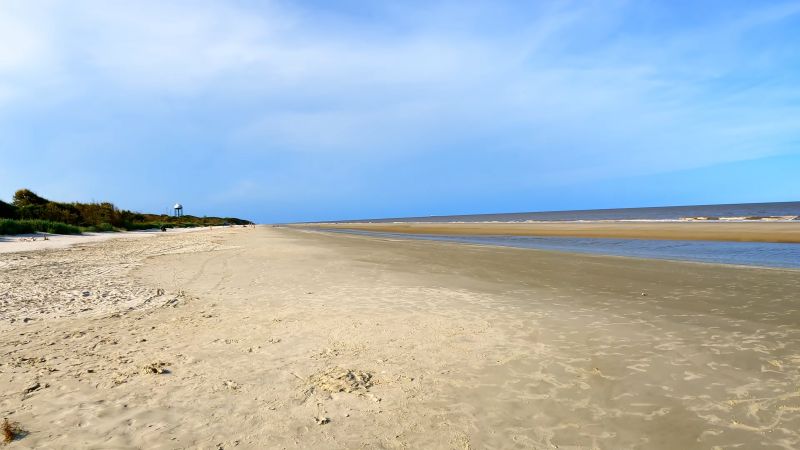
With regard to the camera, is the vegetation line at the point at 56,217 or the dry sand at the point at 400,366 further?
the vegetation line at the point at 56,217

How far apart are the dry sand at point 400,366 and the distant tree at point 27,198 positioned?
144 feet

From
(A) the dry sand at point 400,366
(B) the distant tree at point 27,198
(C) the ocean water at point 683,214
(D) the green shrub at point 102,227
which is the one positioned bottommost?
(A) the dry sand at point 400,366

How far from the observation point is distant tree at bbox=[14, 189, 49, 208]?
141 ft

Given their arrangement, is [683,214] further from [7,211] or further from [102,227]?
[7,211]

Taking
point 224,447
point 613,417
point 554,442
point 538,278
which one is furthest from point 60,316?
point 538,278

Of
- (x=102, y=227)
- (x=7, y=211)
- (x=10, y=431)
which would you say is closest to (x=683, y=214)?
(x=102, y=227)

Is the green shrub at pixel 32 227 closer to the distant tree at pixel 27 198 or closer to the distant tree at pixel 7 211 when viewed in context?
the distant tree at pixel 7 211

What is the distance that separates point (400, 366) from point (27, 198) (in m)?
54.9

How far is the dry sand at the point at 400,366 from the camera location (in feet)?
11.6

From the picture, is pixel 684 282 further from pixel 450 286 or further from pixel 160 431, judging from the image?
pixel 160 431

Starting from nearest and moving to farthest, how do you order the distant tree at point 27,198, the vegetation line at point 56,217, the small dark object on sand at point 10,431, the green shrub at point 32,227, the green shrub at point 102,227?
the small dark object on sand at point 10,431, the green shrub at point 32,227, the vegetation line at point 56,217, the green shrub at point 102,227, the distant tree at point 27,198

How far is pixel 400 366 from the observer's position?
4.97 m

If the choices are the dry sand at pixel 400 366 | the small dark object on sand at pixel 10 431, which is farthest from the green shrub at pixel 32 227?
the small dark object on sand at pixel 10 431

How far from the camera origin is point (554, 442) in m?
3.42
